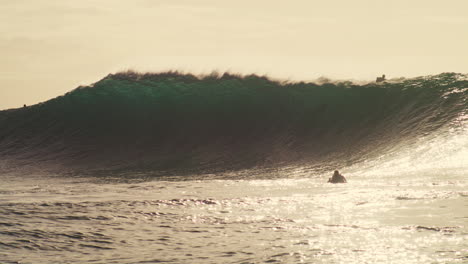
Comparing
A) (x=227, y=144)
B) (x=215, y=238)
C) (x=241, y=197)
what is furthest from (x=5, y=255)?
(x=227, y=144)

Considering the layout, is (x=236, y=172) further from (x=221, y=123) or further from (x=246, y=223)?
(x=246, y=223)

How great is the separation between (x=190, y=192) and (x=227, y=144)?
11571 mm

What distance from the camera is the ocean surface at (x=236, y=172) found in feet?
35.6

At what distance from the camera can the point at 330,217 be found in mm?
13164

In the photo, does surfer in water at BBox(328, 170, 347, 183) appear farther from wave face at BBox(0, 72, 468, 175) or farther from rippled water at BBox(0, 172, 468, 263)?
wave face at BBox(0, 72, 468, 175)

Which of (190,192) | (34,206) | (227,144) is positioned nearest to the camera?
(34,206)

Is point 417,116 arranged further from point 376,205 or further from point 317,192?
point 376,205

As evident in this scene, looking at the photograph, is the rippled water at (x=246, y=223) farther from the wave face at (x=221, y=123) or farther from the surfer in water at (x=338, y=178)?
the wave face at (x=221, y=123)

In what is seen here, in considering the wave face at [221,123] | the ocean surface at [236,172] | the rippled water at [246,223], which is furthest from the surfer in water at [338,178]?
the wave face at [221,123]

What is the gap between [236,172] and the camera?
2477 centimetres

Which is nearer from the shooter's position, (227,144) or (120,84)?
(227,144)

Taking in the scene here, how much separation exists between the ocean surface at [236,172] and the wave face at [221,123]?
0.35 ft

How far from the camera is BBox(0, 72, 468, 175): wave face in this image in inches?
1045

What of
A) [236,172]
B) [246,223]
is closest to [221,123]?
[236,172]
